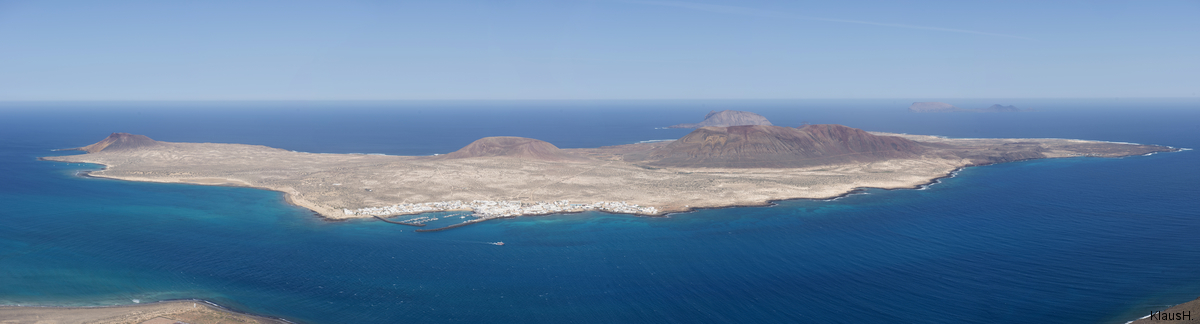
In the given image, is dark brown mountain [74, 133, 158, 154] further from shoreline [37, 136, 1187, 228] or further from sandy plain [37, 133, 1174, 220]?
shoreline [37, 136, 1187, 228]

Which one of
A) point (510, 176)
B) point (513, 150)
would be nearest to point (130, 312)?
point (510, 176)

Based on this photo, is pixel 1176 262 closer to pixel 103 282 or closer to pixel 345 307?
pixel 345 307

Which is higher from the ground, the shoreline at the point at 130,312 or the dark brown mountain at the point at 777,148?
the dark brown mountain at the point at 777,148

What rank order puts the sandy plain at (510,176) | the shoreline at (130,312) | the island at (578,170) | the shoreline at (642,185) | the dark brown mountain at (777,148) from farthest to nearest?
1. the dark brown mountain at (777,148)
2. the sandy plain at (510,176)
3. the island at (578,170)
4. the shoreline at (642,185)
5. the shoreline at (130,312)

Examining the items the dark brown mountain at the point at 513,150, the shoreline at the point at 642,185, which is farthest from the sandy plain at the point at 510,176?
the dark brown mountain at the point at 513,150

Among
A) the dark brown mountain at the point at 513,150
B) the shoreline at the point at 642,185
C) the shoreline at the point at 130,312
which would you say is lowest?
the shoreline at the point at 130,312

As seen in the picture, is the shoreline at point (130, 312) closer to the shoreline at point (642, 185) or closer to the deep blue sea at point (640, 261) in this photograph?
the deep blue sea at point (640, 261)

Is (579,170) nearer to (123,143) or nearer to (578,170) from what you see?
(578,170)

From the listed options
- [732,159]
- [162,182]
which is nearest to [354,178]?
[162,182]
